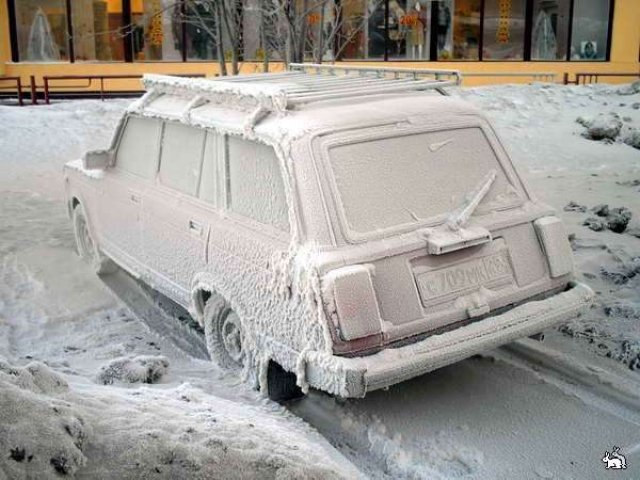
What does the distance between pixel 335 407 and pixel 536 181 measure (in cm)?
A: 689

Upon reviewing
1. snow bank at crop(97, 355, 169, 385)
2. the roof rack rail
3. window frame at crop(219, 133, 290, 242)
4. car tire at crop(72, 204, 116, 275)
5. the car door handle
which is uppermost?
the roof rack rail

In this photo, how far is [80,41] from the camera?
21031 mm

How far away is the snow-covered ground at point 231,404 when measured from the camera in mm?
3020

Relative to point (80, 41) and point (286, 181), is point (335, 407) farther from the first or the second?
point (80, 41)

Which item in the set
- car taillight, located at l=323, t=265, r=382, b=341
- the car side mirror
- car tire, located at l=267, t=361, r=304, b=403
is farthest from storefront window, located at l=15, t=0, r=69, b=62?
car taillight, located at l=323, t=265, r=382, b=341

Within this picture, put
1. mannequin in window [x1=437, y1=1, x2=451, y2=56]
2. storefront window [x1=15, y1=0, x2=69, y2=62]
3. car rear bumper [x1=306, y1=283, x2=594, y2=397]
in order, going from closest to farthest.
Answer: car rear bumper [x1=306, y1=283, x2=594, y2=397]
storefront window [x1=15, y1=0, x2=69, y2=62]
mannequin in window [x1=437, y1=1, x2=451, y2=56]

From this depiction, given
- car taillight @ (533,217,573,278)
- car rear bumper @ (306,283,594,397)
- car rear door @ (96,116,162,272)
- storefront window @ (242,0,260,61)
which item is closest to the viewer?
car rear bumper @ (306,283,594,397)

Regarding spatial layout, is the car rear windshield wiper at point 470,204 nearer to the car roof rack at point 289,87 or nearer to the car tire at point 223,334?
the car roof rack at point 289,87

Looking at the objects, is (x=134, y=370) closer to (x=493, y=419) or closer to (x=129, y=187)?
(x=129, y=187)

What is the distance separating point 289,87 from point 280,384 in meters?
1.90

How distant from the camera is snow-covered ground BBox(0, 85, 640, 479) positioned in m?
3.02

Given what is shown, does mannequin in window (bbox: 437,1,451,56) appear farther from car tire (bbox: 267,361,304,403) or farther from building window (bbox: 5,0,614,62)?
car tire (bbox: 267,361,304,403)

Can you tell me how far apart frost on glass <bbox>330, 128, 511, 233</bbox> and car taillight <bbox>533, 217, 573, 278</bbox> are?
1.03ft

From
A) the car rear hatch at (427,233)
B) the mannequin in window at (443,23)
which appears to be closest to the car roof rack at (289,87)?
the car rear hatch at (427,233)
